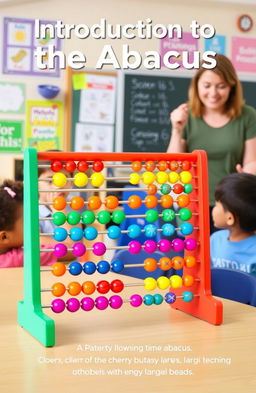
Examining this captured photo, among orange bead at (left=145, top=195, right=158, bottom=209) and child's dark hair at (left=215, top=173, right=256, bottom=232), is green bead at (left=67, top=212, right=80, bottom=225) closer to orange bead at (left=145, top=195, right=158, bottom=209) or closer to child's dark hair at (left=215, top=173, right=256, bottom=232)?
orange bead at (left=145, top=195, right=158, bottom=209)

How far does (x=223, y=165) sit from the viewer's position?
3.16 meters

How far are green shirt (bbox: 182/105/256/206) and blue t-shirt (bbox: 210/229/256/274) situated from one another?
92cm

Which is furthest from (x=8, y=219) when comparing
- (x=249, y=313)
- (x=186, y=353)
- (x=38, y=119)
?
(x=38, y=119)

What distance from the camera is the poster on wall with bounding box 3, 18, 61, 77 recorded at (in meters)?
4.62

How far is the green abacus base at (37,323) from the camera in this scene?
1008mm

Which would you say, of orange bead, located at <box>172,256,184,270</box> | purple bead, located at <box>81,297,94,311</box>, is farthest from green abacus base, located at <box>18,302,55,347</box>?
orange bead, located at <box>172,256,184,270</box>

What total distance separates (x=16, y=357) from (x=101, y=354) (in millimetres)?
141

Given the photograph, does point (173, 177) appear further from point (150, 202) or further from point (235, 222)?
point (235, 222)

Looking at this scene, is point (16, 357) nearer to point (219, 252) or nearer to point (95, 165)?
point (95, 165)

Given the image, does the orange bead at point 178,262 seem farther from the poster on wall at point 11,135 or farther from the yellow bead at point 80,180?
the poster on wall at point 11,135

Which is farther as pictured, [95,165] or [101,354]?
[95,165]

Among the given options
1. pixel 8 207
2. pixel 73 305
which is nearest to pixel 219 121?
pixel 8 207

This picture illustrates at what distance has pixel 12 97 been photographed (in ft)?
15.3

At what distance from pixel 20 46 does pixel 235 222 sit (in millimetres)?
3080
